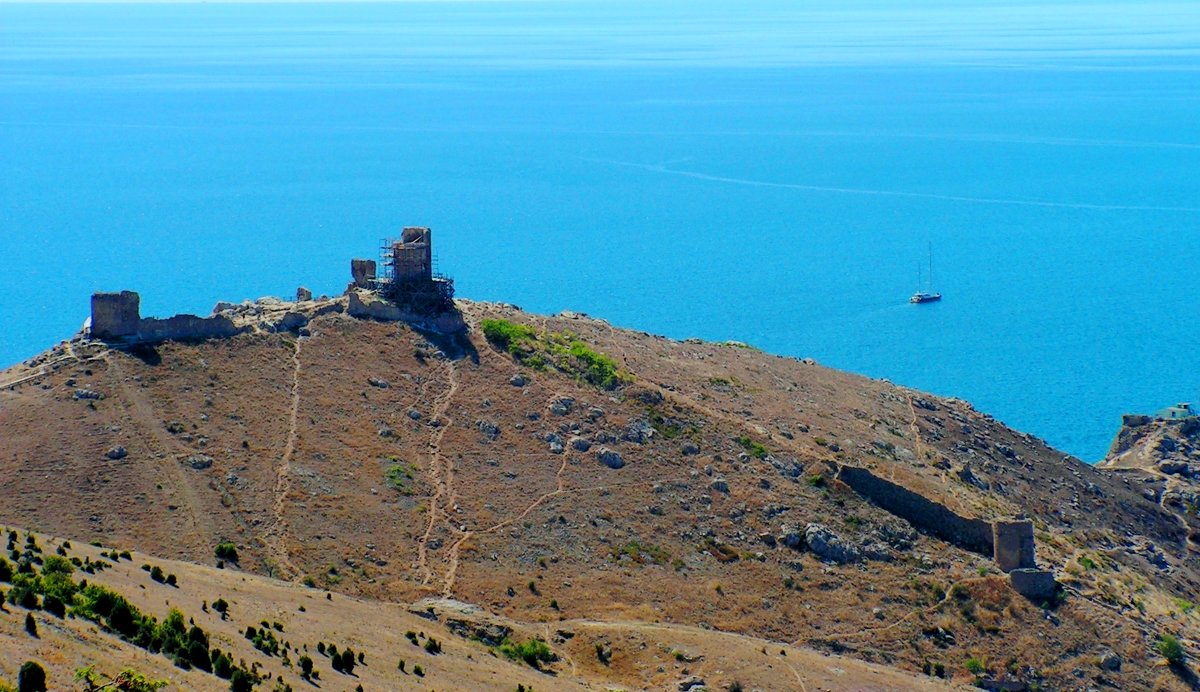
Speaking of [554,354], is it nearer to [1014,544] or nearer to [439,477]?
[439,477]

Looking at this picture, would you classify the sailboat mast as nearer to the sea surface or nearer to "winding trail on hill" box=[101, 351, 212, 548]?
the sea surface

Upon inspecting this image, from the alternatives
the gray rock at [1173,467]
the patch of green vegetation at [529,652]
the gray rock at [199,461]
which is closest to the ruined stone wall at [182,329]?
the gray rock at [199,461]

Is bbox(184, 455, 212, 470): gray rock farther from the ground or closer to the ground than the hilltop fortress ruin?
closer to the ground

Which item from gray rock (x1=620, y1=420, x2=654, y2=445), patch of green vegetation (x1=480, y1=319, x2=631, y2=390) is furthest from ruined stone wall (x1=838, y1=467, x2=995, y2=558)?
patch of green vegetation (x1=480, y1=319, x2=631, y2=390)

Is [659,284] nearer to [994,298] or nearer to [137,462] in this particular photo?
[994,298]

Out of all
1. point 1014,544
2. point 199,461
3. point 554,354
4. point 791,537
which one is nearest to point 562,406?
point 554,354

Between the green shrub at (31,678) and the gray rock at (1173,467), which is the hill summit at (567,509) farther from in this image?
the gray rock at (1173,467)
